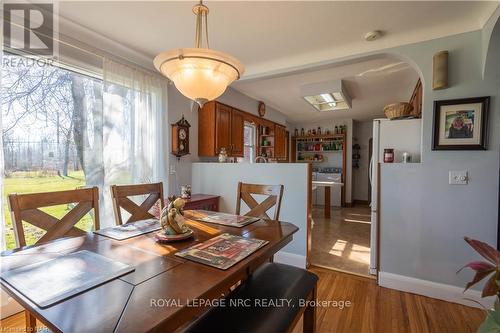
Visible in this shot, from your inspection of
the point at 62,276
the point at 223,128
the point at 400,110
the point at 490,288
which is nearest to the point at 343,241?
the point at 400,110

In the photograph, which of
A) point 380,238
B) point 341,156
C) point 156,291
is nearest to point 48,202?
point 156,291

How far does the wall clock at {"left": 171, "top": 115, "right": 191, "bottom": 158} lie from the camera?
3025mm

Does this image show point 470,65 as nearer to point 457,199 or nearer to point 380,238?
point 457,199

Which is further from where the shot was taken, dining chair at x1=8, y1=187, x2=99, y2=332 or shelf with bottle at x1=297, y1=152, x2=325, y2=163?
shelf with bottle at x1=297, y1=152, x2=325, y2=163

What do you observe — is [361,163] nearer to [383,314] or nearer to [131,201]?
[383,314]

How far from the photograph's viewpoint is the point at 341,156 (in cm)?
673

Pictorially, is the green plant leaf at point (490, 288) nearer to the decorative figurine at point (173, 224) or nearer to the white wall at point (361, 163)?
the decorative figurine at point (173, 224)

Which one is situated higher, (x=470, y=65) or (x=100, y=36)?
(x=100, y=36)

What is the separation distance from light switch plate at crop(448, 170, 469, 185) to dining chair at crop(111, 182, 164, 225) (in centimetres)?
257

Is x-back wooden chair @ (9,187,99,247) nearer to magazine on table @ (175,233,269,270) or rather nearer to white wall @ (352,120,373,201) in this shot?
magazine on table @ (175,233,269,270)

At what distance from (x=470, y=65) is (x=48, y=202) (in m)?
3.37

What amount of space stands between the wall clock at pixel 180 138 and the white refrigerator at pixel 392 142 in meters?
2.30

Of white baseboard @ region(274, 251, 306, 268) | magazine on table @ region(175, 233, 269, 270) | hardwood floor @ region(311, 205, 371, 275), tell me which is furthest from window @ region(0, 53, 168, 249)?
hardwood floor @ region(311, 205, 371, 275)

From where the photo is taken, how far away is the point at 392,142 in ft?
8.21
